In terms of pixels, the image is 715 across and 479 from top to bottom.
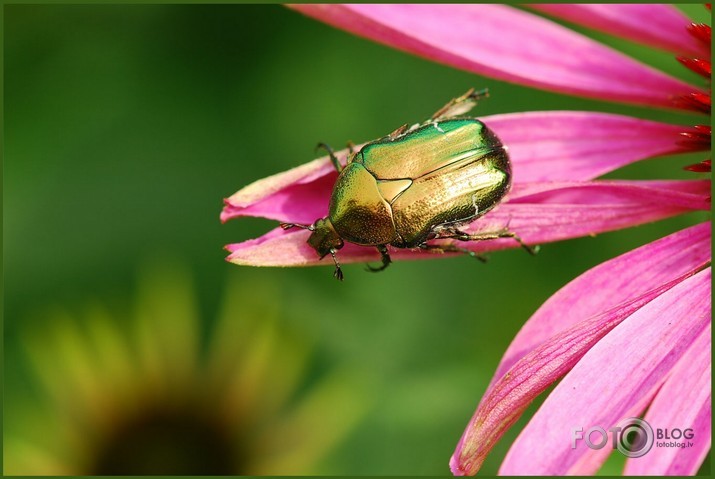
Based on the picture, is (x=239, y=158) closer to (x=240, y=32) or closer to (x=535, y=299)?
(x=240, y=32)

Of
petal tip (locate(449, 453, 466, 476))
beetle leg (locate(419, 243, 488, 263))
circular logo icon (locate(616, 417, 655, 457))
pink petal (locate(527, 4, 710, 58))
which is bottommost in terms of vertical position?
petal tip (locate(449, 453, 466, 476))

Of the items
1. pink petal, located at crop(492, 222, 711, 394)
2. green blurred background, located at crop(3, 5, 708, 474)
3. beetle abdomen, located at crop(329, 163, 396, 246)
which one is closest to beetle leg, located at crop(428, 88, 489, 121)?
beetle abdomen, located at crop(329, 163, 396, 246)

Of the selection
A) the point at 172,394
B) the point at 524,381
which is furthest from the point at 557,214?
the point at 172,394

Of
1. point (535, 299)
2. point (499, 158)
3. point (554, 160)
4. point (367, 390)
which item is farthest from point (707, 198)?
point (367, 390)

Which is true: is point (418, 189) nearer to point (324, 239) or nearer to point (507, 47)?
point (324, 239)

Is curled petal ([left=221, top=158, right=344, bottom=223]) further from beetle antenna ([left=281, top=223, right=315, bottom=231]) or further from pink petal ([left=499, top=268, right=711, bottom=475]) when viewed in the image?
pink petal ([left=499, top=268, right=711, bottom=475])

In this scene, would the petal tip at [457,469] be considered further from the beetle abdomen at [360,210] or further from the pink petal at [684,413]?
the beetle abdomen at [360,210]
